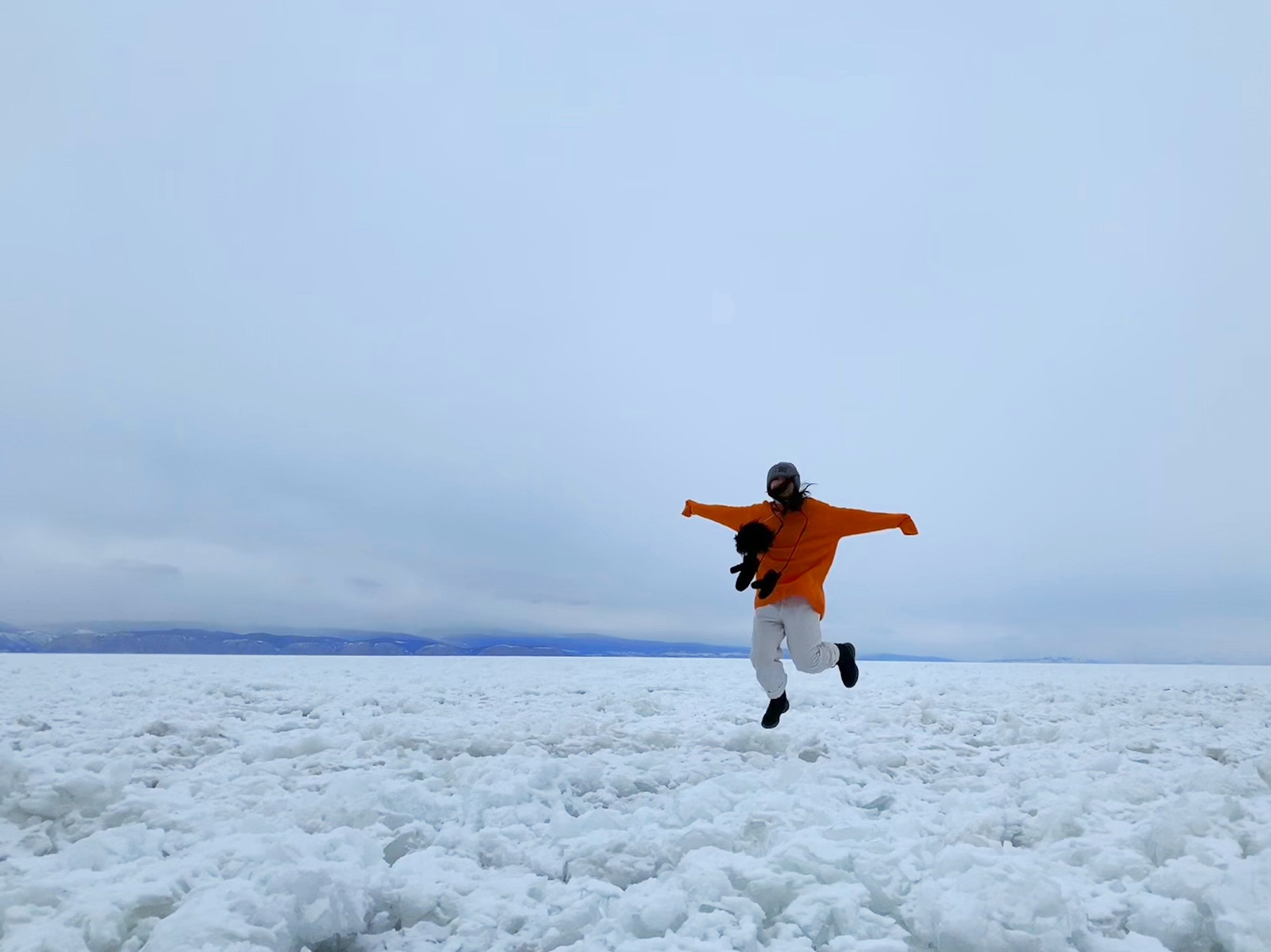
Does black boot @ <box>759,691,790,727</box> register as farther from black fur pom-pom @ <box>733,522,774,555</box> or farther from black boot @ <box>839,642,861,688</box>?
black fur pom-pom @ <box>733,522,774,555</box>

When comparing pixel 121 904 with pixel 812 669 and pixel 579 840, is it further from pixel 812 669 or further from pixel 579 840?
pixel 812 669

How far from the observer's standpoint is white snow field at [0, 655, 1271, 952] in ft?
8.38

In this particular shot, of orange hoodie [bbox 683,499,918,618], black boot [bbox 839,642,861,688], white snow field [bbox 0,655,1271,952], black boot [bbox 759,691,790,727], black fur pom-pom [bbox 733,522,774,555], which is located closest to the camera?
white snow field [bbox 0,655,1271,952]

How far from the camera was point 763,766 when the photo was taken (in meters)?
4.65

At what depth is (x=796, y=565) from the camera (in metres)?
5.75

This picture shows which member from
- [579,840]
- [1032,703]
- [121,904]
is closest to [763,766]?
[579,840]

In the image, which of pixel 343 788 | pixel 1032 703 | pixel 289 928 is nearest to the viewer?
pixel 289 928

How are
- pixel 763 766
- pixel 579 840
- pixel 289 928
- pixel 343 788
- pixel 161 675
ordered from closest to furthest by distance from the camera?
pixel 289 928, pixel 579 840, pixel 343 788, pixel 763 766, pixel 161 675

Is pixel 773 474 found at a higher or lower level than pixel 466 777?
higher

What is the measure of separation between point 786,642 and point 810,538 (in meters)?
0.98

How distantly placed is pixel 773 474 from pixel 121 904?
4.83 m

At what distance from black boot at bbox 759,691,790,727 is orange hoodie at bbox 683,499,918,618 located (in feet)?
2.79

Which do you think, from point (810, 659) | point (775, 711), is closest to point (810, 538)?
point (810, 659)

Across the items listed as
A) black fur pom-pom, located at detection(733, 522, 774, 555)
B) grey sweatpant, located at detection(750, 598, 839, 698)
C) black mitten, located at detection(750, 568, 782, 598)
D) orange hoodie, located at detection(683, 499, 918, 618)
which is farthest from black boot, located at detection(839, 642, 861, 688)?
black fur pom-pom, located at detection(733, 522, 774, 555)
